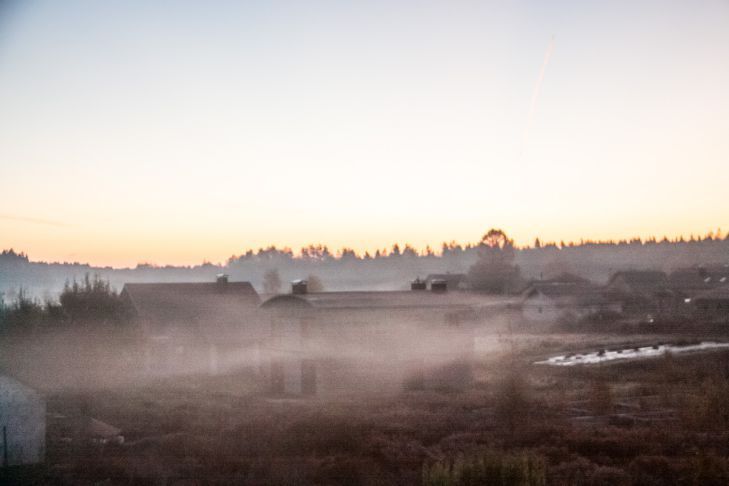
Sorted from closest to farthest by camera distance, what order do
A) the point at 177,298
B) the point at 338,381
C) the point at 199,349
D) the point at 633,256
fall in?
1. the point at 338,381
2. the point at 199,349
3. the point at 177,298
4. the point at 633,256

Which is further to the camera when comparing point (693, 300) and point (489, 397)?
point (693, 300)

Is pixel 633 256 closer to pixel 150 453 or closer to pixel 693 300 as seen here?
pixel 693 300

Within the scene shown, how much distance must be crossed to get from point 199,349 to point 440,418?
81.1ft

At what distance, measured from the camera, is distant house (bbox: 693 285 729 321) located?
6412cm

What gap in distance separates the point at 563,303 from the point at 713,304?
14076mm

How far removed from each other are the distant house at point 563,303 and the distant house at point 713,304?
772 cm

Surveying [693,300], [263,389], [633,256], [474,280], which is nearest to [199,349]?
[263,389]

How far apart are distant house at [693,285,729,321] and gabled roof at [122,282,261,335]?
4182cm

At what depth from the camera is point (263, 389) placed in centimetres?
3797

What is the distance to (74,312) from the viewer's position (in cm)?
3366

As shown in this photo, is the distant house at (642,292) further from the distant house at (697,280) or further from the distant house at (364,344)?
the distant house at (364,344)

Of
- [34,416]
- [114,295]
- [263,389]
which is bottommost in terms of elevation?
[263,389]

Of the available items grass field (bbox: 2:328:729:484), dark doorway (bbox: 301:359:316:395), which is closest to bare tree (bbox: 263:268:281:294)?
dark doorway (bbox: 301:359:316:395)

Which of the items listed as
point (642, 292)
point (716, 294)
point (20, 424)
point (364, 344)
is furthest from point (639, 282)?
point (20, 424)
